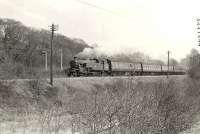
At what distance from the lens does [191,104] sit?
72.3ft

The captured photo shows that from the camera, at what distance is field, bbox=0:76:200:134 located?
13591mm

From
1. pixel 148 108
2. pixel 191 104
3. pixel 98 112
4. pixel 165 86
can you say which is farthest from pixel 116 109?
pixel 191 104

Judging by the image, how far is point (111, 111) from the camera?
44.3ft

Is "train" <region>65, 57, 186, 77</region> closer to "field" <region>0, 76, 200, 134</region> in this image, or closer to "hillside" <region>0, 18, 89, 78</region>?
"hillside" <region>0, 18, 89, 78</region>

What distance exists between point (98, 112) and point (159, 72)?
5377 centimetres

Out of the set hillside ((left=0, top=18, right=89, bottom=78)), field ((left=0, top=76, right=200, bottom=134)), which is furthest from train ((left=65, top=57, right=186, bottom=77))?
field ((left=0, top=76, right=200, bottom=134))

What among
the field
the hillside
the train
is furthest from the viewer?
the hillside

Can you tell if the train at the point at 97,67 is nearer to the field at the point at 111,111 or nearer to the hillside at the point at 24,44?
the hillside at the point at 24,44

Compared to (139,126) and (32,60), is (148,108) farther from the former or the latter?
(32,60)

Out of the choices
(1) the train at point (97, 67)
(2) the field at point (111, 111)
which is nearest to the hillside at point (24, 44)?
(1) the train at point (97, 67)

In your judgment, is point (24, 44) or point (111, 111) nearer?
point (111, 111)

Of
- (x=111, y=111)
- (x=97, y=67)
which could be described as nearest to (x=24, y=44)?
(x=97, y=67)

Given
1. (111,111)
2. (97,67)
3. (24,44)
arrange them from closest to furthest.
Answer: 1. (111,111)
2. (97,67)
3. (24,44)

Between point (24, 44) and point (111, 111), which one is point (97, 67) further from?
point (111, 111)
